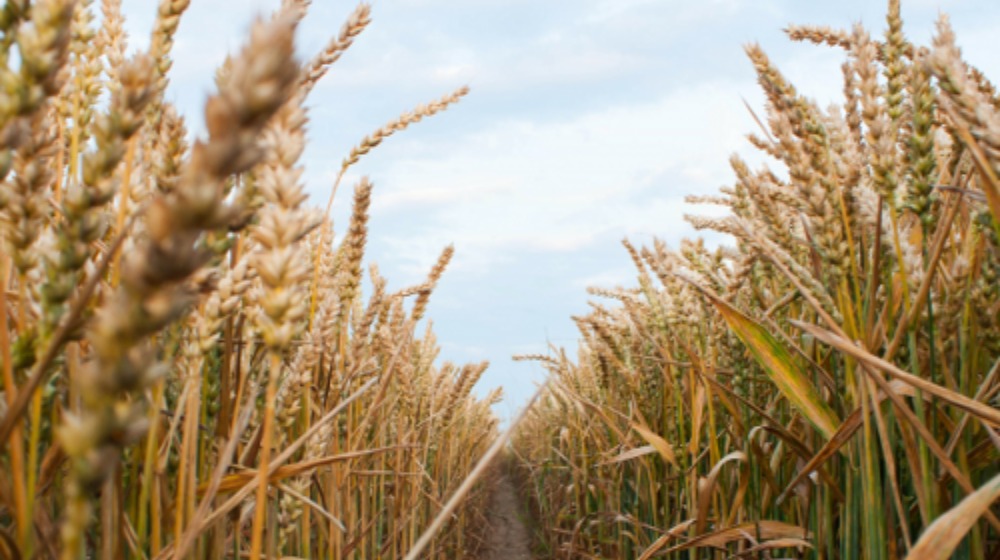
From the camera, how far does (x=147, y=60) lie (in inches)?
23.4

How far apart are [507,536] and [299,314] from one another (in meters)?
6.95

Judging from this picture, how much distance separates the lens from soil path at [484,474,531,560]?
624 cm

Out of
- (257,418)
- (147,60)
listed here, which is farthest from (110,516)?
(147,60)

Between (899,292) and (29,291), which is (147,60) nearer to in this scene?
(29,291)

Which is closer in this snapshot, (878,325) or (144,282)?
(144,282)

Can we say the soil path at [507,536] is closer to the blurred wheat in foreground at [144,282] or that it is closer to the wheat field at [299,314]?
the wheat field at [299,314]

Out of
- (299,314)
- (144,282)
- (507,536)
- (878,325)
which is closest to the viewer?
(144,282)

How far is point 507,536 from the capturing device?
7141 mm

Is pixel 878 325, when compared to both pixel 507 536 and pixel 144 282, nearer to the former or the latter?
pixel 144 282

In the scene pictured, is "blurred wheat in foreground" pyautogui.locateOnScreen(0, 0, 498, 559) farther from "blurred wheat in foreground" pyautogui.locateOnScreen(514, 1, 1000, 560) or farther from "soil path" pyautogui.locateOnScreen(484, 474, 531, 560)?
"soil path" pyautogui.locateOnScreen(484, 474, 531, 560)

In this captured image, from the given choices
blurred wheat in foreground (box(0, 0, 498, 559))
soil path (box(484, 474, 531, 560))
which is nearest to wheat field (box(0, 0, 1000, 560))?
blurred wheat in foreground (box(0, 0, 498, 559))

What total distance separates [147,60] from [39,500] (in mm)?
605

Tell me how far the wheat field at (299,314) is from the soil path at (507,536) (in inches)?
145

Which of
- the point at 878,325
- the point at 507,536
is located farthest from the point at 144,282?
the point at 507,536
